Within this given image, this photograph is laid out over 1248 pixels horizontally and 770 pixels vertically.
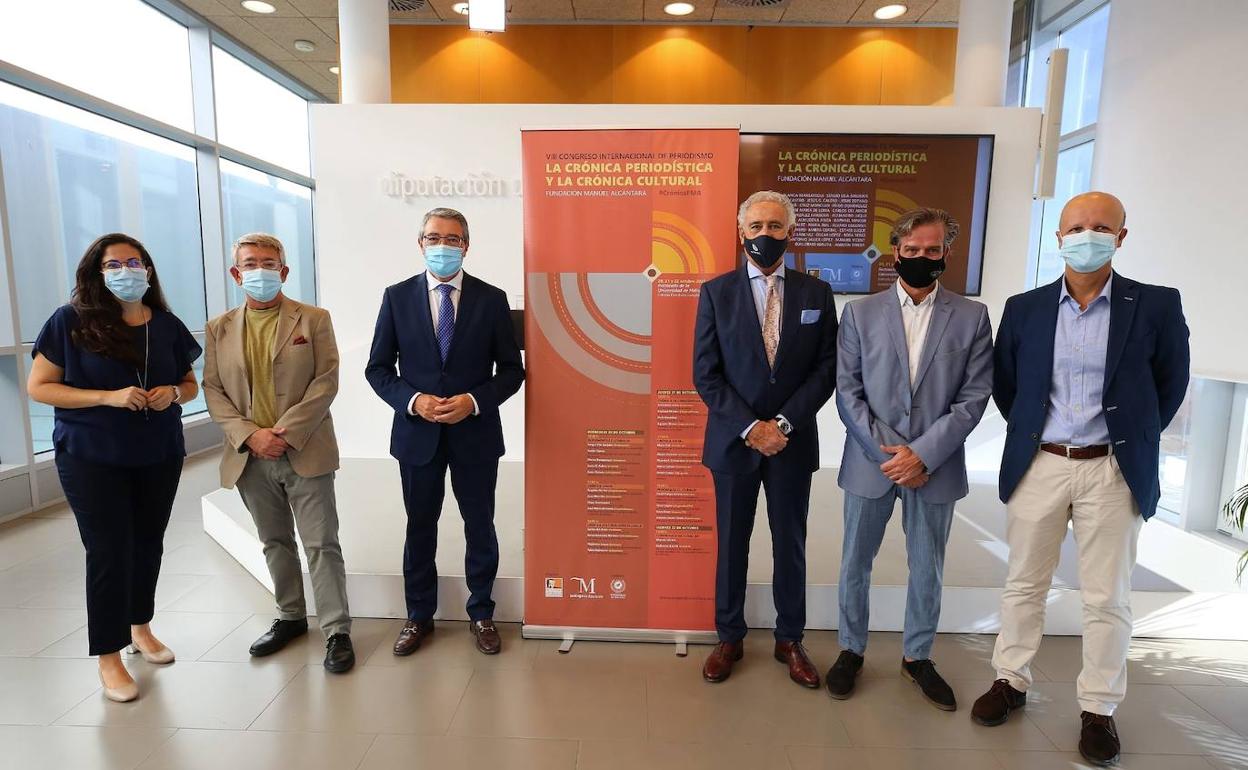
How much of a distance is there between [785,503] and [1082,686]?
116 cm

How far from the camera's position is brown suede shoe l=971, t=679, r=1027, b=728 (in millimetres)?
2322

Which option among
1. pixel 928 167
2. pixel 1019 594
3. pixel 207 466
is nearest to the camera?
pixel 1019 594

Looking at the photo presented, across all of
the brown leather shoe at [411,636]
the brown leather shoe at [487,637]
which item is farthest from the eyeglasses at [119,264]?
the brown leather shoe at [487,637]

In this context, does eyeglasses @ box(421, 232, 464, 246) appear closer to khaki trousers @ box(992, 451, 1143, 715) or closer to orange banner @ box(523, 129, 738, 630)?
orange banner @ box(523, 129, 738, 630)

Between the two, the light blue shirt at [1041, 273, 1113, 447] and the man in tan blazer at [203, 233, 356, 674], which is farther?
the man in tan blazer at [203, 233, 356, 674]

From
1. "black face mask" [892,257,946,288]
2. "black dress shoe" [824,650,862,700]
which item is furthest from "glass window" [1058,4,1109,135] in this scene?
"black dress shoe" [824,650,862,700]

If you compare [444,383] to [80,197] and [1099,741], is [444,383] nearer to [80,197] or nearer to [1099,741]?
[1099,741]

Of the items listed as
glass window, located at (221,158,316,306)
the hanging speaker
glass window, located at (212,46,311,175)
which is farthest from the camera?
glass window, located at (221,158,316,306)

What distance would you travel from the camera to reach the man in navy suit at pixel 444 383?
2596mm

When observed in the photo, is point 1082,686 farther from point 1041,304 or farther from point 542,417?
point 542,417

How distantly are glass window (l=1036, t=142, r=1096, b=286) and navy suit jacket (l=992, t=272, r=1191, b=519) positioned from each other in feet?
15.1

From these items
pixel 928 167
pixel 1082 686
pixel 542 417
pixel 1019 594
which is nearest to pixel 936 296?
pixel 1019 594

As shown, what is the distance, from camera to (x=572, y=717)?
236 centimetres

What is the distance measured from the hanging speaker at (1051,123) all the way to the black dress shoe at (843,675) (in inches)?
168
